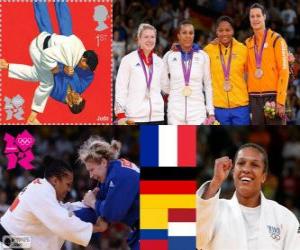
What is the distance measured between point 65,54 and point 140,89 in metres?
1.05

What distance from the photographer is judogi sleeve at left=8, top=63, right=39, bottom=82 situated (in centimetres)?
1240

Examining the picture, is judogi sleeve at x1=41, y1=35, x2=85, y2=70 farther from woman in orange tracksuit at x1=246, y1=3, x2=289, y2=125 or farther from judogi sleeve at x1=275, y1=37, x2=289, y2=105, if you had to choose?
judogi sleeve at x1=275, y1=37, x2=289, y2=105

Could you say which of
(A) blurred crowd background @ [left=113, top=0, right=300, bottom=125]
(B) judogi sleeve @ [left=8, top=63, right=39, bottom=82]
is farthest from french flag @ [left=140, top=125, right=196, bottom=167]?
(A) blurred crowd background @ [left=113, top=0, right=300, bottom=125]

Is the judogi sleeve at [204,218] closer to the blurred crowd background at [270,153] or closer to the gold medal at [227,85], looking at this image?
the blurred crowd background at [270,153]

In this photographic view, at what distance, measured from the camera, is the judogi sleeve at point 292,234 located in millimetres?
11234

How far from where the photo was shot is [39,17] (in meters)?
12.4

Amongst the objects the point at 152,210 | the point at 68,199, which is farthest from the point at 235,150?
the point at 68,199

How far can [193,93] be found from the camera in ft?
40.2

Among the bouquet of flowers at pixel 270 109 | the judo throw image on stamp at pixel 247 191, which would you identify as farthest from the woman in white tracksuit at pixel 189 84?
the judo throw image on stamp at pixel 247 191

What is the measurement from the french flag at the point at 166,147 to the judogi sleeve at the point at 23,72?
178 centimetres

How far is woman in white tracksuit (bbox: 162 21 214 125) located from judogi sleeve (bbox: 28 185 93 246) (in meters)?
1.83

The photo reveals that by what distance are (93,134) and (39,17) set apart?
1796 mm

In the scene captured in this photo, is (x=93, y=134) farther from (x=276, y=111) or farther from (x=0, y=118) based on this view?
(x=276, y=111)

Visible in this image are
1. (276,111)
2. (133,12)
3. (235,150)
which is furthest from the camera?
(133,12)
